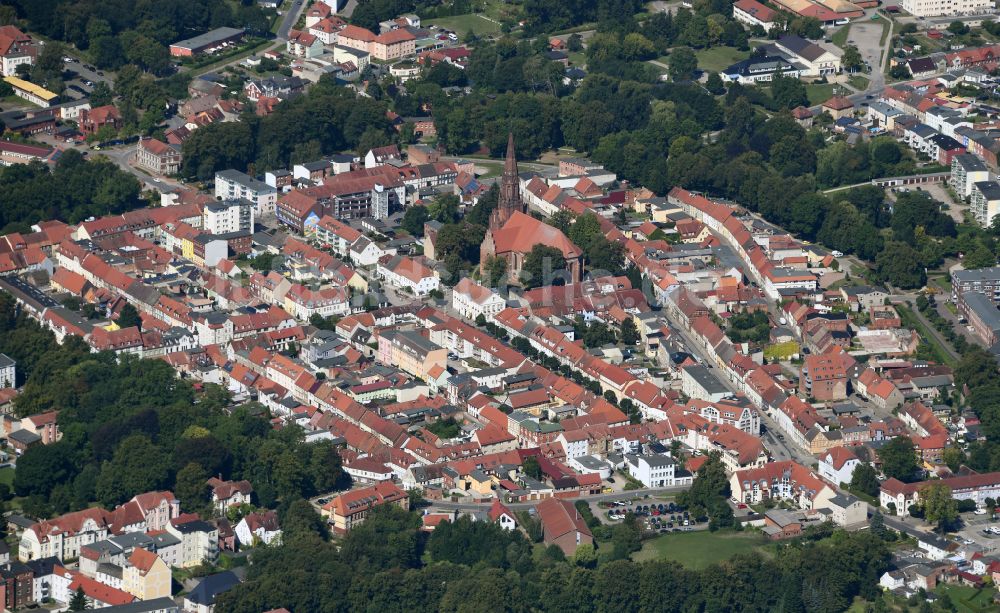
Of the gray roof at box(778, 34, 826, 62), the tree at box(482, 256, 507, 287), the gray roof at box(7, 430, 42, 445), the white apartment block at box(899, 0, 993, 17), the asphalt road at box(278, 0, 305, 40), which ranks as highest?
the gray roof at box(7, 430, 42, 445)

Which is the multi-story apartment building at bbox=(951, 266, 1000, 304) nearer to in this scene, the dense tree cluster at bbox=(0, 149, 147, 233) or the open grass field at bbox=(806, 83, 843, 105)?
the open grass field at bbox=(806, 83, 843, 105)

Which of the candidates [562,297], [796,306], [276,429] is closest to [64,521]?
[276,429]

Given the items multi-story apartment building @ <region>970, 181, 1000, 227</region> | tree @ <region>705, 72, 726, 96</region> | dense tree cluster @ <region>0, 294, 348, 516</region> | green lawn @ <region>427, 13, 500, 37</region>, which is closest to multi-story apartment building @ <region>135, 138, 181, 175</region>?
green lawn @ <region>427, 13, 500, 37</region>

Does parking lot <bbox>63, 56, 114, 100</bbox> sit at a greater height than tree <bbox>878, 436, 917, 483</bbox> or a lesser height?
lesser

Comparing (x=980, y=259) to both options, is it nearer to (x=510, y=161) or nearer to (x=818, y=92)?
(x=510, y=161)

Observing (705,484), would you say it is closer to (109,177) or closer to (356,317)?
(356,317)

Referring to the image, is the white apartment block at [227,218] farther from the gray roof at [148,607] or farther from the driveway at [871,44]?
the driveway at [871,44]

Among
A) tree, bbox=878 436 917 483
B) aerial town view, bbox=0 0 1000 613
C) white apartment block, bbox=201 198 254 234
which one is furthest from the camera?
white apartment block, bbox=201 198 254 234
